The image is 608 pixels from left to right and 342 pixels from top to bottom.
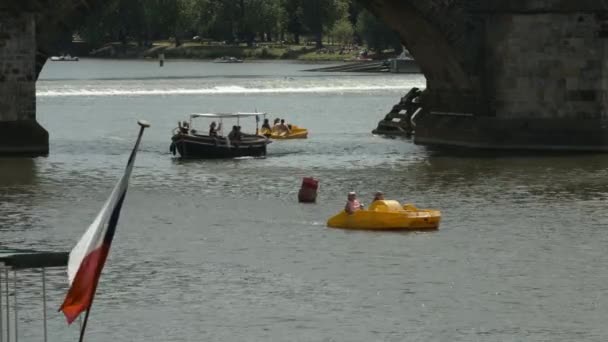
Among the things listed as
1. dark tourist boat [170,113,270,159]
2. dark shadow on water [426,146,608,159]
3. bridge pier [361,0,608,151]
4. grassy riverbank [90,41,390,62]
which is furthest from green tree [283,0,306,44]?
dark shadow on water [426,146,608,159]

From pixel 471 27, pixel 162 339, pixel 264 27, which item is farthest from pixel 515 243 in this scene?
pixel 264 27

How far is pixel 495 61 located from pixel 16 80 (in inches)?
607

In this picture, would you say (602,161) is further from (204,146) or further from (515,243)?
(515,243)

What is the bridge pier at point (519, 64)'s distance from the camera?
5891 cm

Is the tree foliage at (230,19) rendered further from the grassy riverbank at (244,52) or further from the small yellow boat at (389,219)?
the small yellow boat at (389,219)

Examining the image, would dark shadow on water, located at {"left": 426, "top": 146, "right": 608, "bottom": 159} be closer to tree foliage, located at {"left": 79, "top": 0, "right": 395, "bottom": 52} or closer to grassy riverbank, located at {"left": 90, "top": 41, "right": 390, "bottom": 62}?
grassy riverbank, located at {"left": 90, "top": 41, "right": 390, "bottom": 62}

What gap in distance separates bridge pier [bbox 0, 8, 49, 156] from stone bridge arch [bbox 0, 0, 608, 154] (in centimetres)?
3

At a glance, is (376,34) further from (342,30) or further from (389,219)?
(389,219)

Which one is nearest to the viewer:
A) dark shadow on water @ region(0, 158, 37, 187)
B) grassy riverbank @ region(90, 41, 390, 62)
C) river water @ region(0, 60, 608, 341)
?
river water @ region(0, 60, 608, 341)

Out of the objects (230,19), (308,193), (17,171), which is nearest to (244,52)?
(230,19)

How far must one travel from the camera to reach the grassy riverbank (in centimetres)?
18575

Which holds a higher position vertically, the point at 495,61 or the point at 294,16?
the point at 495,61

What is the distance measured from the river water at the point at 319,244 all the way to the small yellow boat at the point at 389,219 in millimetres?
410

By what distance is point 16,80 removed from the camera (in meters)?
56.8
